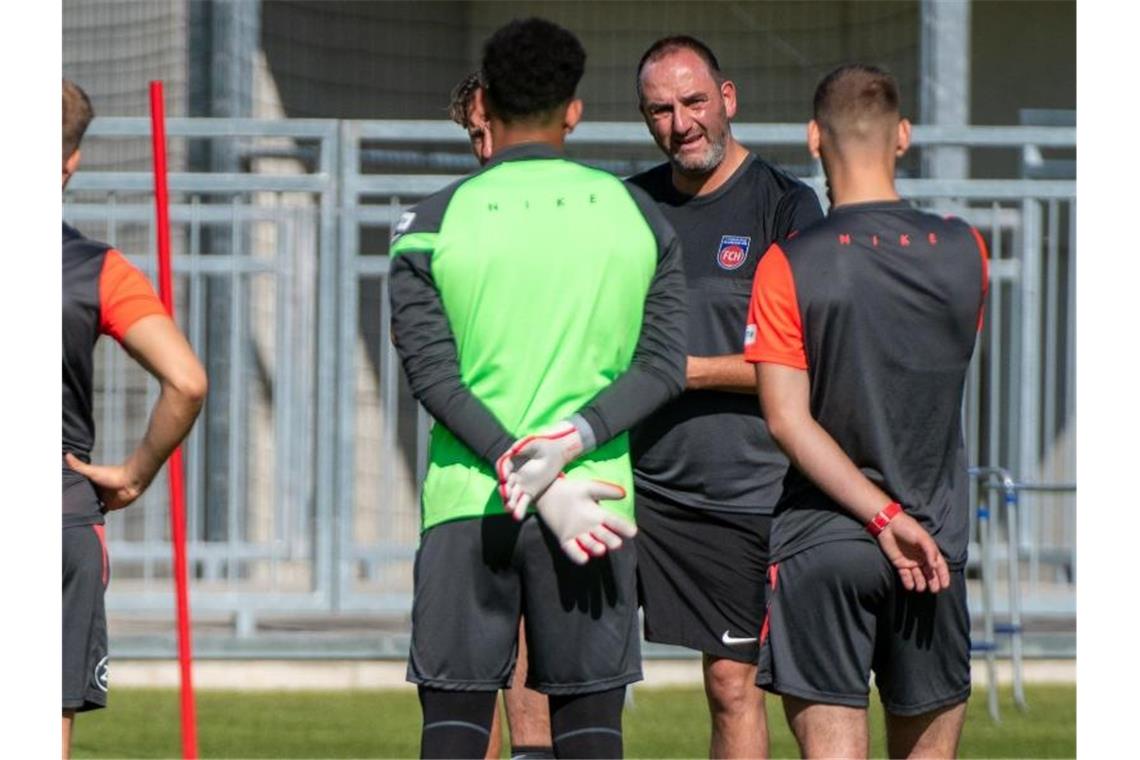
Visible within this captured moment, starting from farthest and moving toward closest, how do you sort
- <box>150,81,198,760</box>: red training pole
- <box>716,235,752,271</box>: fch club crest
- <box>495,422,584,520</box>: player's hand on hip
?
<box>150,81,198,760</box>: red training pole, <box>716,235,752,271</box>: fch club crest, <box>495,422,584,520</box>: player's hand on hip

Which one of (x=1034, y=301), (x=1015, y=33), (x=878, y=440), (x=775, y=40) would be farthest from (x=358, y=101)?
(x=878, y=440)

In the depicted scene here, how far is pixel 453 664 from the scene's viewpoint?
14.1 ft

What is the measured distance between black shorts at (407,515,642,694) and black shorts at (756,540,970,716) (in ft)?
1.25

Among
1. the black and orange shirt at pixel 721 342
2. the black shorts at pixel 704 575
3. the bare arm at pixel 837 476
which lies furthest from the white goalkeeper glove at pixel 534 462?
the black shorts at pixel 704 575

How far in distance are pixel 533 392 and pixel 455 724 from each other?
67 cm

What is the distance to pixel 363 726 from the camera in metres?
8.06

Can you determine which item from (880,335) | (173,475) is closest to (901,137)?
(880,335)

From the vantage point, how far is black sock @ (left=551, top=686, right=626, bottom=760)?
14.1ft

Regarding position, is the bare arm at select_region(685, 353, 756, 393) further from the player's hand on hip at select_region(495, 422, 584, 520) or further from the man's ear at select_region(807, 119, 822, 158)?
the player's hand on hip at select_region(495, 422, 584, 520)

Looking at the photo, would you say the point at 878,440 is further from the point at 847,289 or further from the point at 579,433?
the point at 579,433

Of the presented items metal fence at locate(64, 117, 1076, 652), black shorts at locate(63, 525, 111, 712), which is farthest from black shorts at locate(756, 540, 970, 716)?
metal fence at locate(64, 117, 1076, 652)

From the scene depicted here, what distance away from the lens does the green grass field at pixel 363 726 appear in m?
7.50

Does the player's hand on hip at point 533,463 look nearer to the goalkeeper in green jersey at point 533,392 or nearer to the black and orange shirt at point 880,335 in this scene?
the goalkeeper in green jersey at point 533,392

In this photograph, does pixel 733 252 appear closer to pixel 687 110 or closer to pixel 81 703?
pixel 687 110
